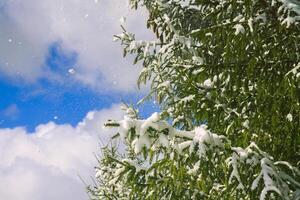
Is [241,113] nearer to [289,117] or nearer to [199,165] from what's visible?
[289,117]

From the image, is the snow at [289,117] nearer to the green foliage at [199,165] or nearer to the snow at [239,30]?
the green foliage at [199,165]

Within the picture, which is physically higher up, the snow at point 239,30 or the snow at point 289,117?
the snow at point 239,30

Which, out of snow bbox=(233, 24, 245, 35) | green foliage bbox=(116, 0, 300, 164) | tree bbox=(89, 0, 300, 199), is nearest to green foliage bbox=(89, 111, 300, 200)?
tree bbox=(89, 0, 300, 199)

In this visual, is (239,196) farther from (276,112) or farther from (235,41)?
(235,41)

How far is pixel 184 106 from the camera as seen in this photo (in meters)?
4.66

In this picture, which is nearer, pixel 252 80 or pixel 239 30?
pixel 239 30

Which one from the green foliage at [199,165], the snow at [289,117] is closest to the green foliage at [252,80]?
the snow at [289,117]

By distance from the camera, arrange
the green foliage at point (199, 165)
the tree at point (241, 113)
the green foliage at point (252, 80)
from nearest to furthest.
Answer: the green foliage at point (199, 165)
the tree at point (241, 113)
the green foliage at point (252, 80)

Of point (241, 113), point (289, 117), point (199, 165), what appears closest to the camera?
point (199, 165)

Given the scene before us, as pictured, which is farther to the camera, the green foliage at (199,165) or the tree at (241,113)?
the tree at (241,113)

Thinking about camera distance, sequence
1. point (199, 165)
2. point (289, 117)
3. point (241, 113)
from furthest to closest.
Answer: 1. point (241, 113)
2. point (289, 117)
3. point (199, 165)

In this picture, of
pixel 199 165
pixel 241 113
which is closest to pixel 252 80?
pixel 241 113

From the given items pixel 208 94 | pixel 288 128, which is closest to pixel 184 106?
pixel 208 94

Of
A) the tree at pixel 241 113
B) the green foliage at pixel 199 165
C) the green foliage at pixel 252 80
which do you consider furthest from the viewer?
the green foliage at pixel 252 80
